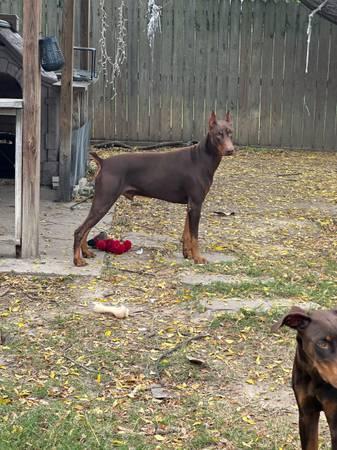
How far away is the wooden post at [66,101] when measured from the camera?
8633 mm

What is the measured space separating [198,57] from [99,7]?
6.52 ft

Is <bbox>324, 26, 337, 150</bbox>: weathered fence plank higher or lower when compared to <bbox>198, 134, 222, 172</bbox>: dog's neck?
higher

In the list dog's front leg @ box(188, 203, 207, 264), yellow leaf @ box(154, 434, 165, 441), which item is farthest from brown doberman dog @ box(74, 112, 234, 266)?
yellow leaf @ box(154, 434, 165, 441)

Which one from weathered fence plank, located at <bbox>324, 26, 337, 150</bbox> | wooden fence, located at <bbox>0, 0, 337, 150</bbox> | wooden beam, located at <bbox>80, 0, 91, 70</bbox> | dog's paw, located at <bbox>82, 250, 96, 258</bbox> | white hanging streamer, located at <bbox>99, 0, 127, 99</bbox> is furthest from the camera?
weathered fence plank, located at <bbox>324, 26, 337, 150</bbox>

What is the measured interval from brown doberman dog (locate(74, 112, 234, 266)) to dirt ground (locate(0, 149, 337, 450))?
1.29 ft

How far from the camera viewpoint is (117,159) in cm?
668

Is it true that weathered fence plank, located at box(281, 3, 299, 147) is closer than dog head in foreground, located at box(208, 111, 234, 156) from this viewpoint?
No

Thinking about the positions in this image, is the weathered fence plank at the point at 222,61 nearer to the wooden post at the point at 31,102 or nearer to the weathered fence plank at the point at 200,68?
the weathered fence plank at the point at 200,68

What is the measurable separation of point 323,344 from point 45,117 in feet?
23.7

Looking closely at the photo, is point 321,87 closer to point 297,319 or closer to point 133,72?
point 133,72

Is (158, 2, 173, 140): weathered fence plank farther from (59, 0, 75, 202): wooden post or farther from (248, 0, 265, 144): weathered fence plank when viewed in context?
(59, 0, 75, 202): wooden post

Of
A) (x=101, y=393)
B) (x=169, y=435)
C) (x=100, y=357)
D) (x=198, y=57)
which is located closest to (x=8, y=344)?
(x=100, y=357)

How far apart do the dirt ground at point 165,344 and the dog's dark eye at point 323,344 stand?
3.04 ft

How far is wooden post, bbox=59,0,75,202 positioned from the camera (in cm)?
863
